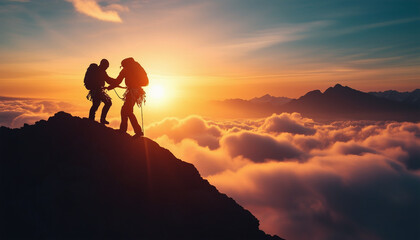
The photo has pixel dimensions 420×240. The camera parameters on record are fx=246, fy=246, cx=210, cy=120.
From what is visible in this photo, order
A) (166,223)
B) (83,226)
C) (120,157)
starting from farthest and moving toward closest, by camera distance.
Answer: (120,157) → (166,223) → (83,226)

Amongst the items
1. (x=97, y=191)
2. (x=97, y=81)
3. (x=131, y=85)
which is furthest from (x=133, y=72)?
(x=97, y=191)

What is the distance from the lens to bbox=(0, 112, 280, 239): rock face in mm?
10508

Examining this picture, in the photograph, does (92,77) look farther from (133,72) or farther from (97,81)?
(133,72)

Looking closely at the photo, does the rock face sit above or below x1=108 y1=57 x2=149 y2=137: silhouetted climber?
below

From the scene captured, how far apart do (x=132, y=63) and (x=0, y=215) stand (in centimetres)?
903

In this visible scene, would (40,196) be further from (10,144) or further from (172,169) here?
(172,169)

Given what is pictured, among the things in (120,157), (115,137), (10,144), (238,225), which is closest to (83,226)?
(120,157)

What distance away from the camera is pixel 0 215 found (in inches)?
416

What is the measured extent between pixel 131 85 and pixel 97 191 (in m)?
5.67

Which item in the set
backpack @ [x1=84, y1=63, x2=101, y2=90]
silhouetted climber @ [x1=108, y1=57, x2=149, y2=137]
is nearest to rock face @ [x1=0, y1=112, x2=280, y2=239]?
silhouetted climber @ [x1=108, y1=57, x2=149, y2=137]

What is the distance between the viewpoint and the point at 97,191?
11016mm

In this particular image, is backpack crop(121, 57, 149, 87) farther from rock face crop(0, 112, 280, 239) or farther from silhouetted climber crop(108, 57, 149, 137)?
rock face crop(0, 112, 280, 239)

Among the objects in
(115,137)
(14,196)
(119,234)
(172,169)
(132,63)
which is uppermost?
(132,63)

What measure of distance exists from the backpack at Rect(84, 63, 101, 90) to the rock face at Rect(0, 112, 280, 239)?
1.97m
